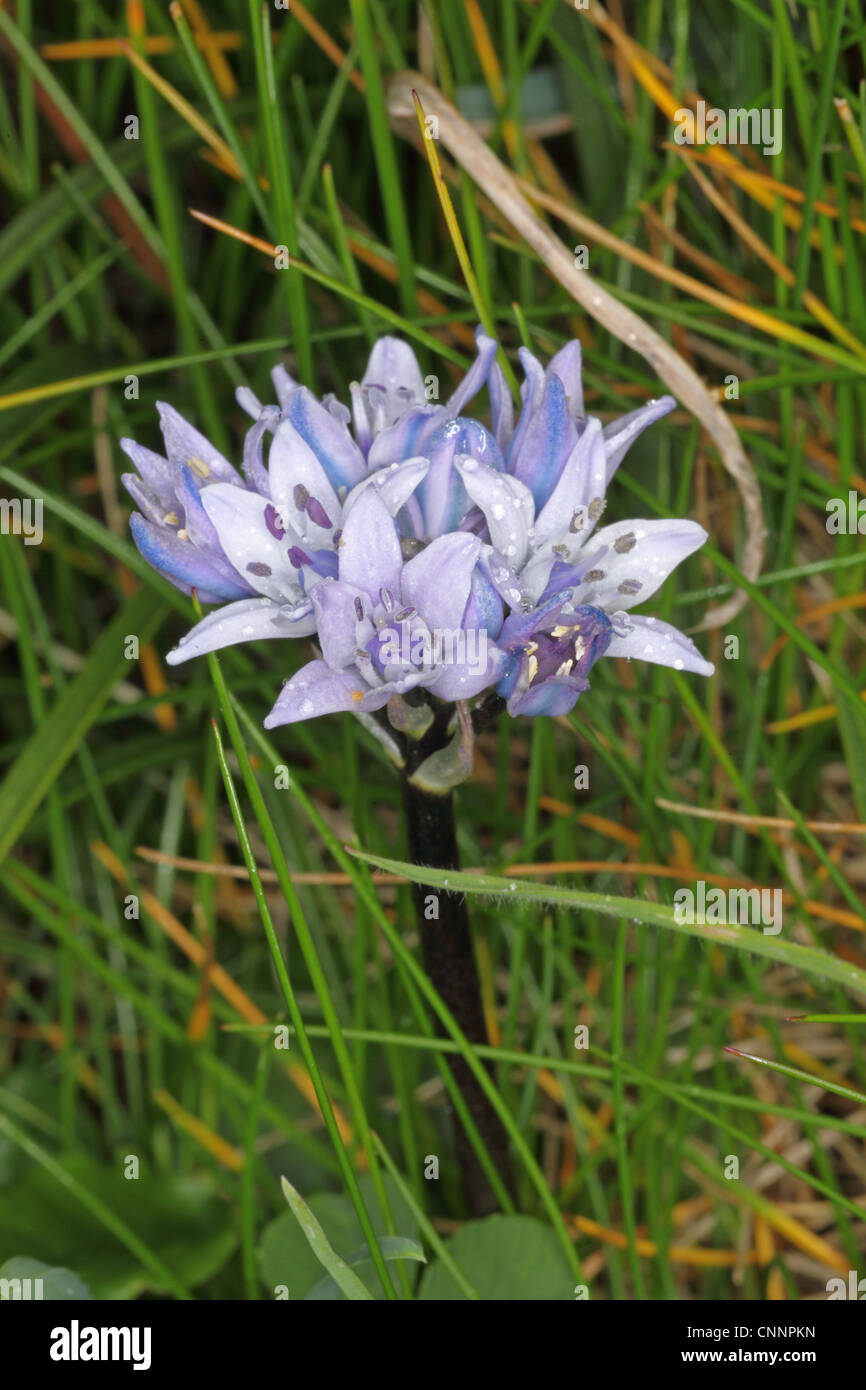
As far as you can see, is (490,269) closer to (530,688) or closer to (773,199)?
(773,199)

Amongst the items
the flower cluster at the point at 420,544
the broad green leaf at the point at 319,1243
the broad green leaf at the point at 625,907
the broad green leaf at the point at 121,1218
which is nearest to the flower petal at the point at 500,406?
the flower cluster at the point at 420,544

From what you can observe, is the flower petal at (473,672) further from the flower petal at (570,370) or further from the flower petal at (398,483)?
the flower petal at (570,370)

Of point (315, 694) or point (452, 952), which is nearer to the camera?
point (315, 694)

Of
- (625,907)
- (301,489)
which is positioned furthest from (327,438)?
(625,907)

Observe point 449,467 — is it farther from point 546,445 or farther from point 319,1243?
point 319,1243

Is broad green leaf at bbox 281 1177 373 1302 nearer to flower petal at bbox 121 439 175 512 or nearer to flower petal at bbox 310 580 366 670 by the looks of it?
flower petal at bbox 310 580 366 670

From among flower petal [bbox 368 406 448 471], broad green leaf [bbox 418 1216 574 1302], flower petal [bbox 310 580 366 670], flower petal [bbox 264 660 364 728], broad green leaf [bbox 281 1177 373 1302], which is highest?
flower petal [bbox 368 406 448 471]

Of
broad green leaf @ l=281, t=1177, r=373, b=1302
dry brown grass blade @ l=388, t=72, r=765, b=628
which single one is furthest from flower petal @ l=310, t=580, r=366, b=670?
dry brown grass blade @ l=388, t=72, r=765, b=628
